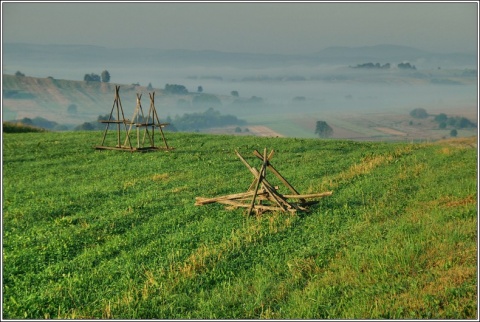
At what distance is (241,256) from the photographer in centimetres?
1456

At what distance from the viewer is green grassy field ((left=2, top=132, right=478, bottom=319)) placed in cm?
1140

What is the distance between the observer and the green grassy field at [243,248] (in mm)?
11398

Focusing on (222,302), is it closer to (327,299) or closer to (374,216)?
(327,299)

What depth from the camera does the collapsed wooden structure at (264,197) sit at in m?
18.5

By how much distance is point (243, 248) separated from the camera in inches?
599

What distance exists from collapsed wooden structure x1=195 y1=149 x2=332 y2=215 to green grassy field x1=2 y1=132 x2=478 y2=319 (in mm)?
321

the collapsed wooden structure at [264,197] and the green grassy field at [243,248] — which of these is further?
the collapsed wooden structure at [264,197]

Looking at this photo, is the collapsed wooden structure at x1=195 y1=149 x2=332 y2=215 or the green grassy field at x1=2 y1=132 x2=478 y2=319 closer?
the green grassy field at x1=2 y1=132 x2=478 y2=319

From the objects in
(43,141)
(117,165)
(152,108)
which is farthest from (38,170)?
(43,141)

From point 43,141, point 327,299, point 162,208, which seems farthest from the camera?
point 43,141

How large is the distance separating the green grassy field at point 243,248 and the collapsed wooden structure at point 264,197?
1.05ft

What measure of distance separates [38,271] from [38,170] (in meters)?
20.5

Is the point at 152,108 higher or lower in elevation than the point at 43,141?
higher

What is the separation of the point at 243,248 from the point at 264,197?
14.0 ft
